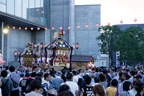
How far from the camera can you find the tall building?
3419 cm

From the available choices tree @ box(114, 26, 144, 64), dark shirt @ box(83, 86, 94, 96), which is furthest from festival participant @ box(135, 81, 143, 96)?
tree @ box(114, 26, 144, 64)

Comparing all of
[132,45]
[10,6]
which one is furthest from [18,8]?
[132,45]

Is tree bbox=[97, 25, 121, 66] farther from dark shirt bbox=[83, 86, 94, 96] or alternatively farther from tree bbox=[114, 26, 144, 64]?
dark shirt bbox=[83, 86, 94, 96]

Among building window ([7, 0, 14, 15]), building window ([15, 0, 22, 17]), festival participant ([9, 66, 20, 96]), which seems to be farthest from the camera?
building window ([15, 0, 22, 17])

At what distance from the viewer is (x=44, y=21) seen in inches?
1695

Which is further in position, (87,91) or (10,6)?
(10,6)

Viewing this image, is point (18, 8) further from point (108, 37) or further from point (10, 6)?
point (108, 37)

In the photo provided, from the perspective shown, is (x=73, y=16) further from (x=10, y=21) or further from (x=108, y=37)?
(x=10, y=21)

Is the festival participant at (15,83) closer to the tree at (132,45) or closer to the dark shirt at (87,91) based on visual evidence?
the dark shirt at (87,91)

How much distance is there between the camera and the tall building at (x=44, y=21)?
34.2 metres

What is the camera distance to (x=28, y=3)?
1490 inches

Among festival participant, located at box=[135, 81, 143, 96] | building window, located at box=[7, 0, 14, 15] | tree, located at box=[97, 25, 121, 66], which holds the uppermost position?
building window, located at box=[7, 0, 14, 15]

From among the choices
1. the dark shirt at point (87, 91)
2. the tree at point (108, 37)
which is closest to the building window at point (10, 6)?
the tree at point (108, 37)

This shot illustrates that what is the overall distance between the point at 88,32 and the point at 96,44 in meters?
2.91
